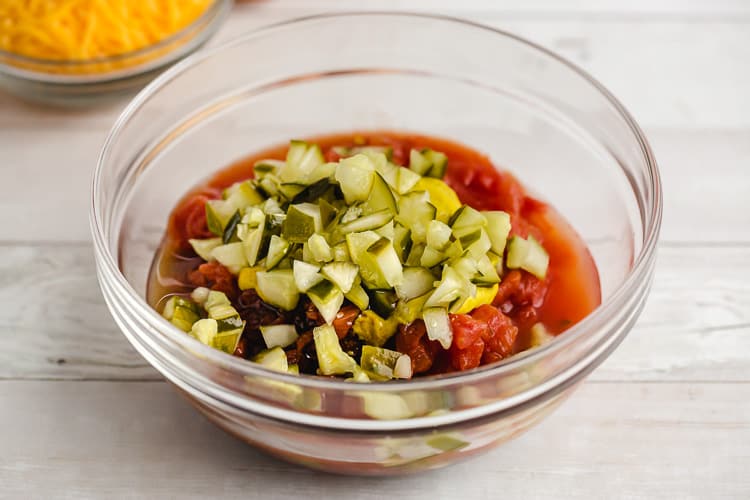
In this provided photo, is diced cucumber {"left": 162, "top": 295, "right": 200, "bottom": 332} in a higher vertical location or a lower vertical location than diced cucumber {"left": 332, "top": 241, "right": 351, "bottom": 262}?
lower

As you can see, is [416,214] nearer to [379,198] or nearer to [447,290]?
[379,198]

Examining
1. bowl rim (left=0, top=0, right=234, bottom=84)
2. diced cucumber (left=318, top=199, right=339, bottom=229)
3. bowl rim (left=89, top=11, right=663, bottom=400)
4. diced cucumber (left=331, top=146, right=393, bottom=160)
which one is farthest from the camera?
bowl rim (left=0, top=0, right=234, bottom=84)

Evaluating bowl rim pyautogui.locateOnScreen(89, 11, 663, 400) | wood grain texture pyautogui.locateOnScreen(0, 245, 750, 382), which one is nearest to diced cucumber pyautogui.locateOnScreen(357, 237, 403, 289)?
bowl rim pyautogui.locateOnScreen(89, 11, 663, 400)

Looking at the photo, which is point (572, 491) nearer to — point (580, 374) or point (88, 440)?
point (580, 374)

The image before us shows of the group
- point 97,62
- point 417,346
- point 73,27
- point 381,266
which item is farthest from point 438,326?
point 73,27

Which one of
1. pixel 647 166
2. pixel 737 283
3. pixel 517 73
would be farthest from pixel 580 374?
pixel 517 73

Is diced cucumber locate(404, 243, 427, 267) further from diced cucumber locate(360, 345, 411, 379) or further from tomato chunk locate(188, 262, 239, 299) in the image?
tomato chunk locate(188, 262, 239, 299)

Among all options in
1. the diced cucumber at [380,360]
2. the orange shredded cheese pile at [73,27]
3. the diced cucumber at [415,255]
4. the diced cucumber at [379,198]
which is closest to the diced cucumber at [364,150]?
the diced cucumber at [379,198]
